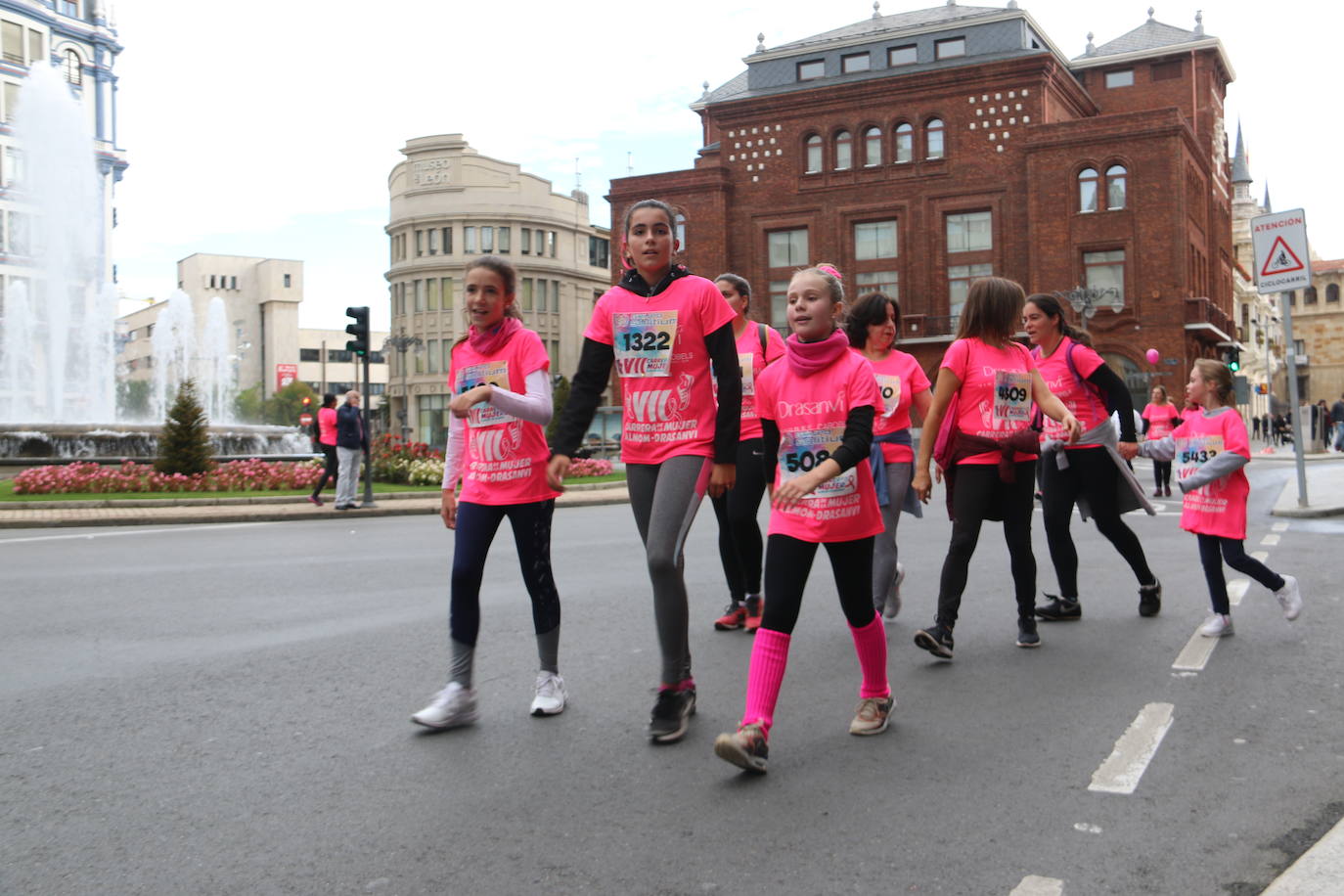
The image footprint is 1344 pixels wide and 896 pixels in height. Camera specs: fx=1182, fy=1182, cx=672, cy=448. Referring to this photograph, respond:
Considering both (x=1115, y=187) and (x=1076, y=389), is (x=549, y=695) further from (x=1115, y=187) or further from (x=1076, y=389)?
(x=1115, y=187)

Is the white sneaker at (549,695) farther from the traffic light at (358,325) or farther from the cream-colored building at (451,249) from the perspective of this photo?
the cream-colored building at (451,249)

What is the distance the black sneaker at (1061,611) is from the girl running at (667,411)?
3.11 metres

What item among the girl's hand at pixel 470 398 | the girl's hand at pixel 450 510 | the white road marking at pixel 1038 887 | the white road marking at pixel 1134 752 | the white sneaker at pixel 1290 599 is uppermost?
→ the girl's hand at pixel 470 398

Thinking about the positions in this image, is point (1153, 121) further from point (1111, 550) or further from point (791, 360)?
point (791, 360)

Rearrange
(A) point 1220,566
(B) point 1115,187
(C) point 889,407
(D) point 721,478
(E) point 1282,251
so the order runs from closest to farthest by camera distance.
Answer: (D) point 721,478, (A) point 1220,566, (C) point 889,407, (E) point 1282,251, (B) point 1115,187

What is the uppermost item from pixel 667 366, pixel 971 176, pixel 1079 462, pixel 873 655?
pixel 971 176

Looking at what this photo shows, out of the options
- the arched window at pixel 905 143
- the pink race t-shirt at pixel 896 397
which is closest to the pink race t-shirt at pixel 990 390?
the pink race t-shirt at pixel 896 397

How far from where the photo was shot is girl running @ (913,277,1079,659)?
6051 millimetres

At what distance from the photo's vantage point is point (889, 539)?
6.73 metres

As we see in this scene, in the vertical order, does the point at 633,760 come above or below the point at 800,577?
below

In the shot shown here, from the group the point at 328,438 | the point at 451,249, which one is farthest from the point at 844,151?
the point at 328,438

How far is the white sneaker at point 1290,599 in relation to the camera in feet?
21.4

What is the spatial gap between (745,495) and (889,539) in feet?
2.82

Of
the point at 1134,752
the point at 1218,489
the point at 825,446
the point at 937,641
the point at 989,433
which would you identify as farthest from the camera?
the point at 1218,489
